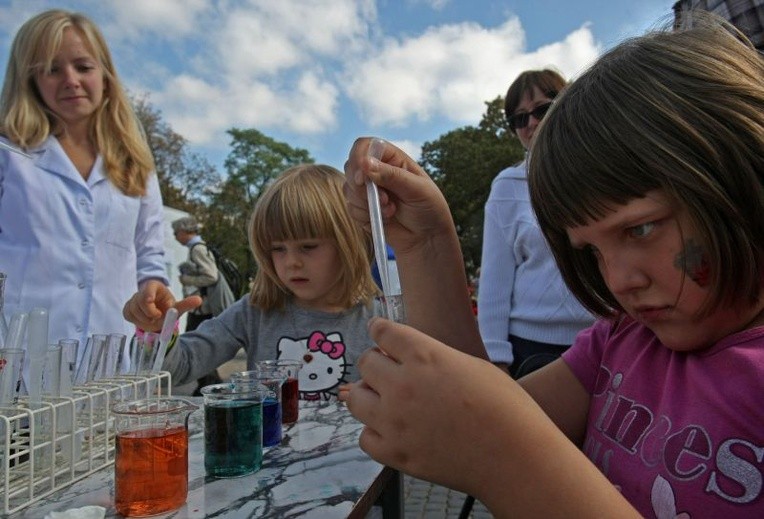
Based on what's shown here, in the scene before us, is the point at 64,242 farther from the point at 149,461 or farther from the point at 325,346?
the point at 149,461

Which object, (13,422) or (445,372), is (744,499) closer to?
(445,372)

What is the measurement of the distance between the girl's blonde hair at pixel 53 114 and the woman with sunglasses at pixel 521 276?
1.59 m

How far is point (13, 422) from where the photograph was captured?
1.00 metres

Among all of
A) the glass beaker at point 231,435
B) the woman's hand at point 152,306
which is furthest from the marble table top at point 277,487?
the woman's hand at point 152,306

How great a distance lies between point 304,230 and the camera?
242 cm

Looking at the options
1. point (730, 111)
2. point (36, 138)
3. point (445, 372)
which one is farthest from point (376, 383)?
point (36, 138)

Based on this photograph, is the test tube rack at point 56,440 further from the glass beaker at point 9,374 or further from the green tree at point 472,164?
the green tree at point 472,164

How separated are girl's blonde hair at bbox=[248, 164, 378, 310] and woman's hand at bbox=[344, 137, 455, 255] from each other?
1161 millimetres

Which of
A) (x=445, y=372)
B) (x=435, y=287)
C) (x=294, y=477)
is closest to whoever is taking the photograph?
(x=445, y=372)

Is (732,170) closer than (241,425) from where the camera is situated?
Yes

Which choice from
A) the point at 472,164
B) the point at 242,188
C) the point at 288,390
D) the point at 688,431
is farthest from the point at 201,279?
the point at 242,188

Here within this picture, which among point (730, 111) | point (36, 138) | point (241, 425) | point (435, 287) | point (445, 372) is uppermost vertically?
point (36, 138)

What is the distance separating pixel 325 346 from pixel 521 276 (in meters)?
0.95

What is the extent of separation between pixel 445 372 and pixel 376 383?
87 mm
